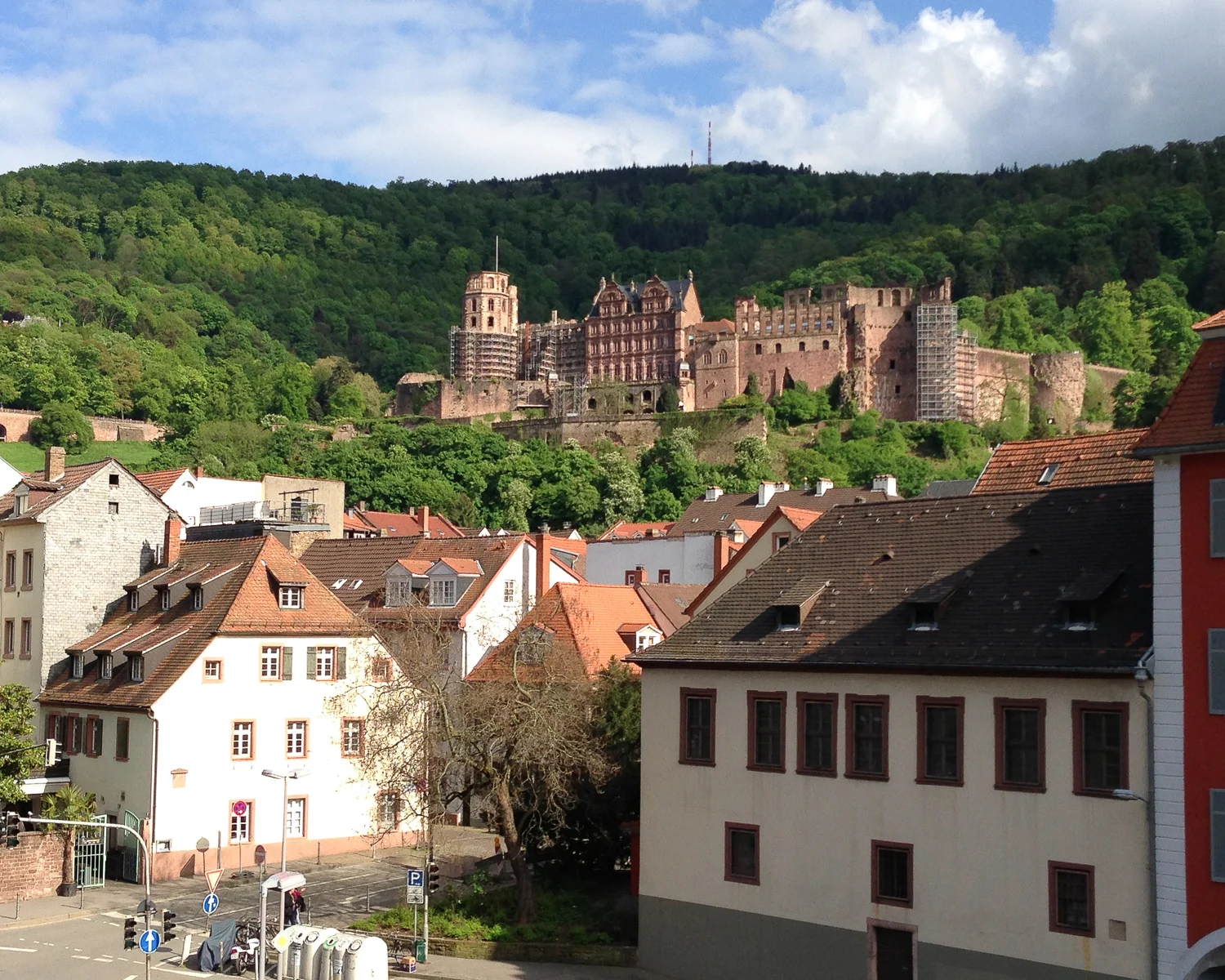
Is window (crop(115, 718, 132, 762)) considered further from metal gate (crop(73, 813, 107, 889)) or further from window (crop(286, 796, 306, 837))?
window (crop(286, 796, 306, 837))

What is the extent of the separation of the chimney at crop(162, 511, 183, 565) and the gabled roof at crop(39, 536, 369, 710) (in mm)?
1606

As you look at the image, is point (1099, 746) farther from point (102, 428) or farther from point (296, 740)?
point (102, 428)

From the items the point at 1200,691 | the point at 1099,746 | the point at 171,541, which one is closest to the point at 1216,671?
the point at 1200,691

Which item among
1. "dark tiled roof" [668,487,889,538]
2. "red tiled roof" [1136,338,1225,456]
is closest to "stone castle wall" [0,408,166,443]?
"dark tiled roof" [668,487,889,538]

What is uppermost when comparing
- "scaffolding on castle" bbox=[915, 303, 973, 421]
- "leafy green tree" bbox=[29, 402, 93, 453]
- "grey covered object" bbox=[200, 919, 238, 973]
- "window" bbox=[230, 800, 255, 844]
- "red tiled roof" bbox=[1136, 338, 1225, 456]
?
"scaffolding on castle" bbox=[915, 303, 973, 421]

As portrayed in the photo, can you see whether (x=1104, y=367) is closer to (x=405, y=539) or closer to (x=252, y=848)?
(x=405, y=539)

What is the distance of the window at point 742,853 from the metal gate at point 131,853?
67.3ft

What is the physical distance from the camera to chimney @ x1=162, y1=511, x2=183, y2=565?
5900 cm

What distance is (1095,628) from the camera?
3155 cm

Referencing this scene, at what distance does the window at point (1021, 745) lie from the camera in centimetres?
3197

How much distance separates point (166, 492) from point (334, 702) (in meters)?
27.2

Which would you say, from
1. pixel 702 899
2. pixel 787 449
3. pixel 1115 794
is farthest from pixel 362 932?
pixel 787 449

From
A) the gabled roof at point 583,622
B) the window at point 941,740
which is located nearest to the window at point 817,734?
the window at point 941,740

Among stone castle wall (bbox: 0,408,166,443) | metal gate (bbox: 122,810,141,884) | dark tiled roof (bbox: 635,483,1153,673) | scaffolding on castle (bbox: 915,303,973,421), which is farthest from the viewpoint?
stone castle wall (bbox: 0,408,166,443)
